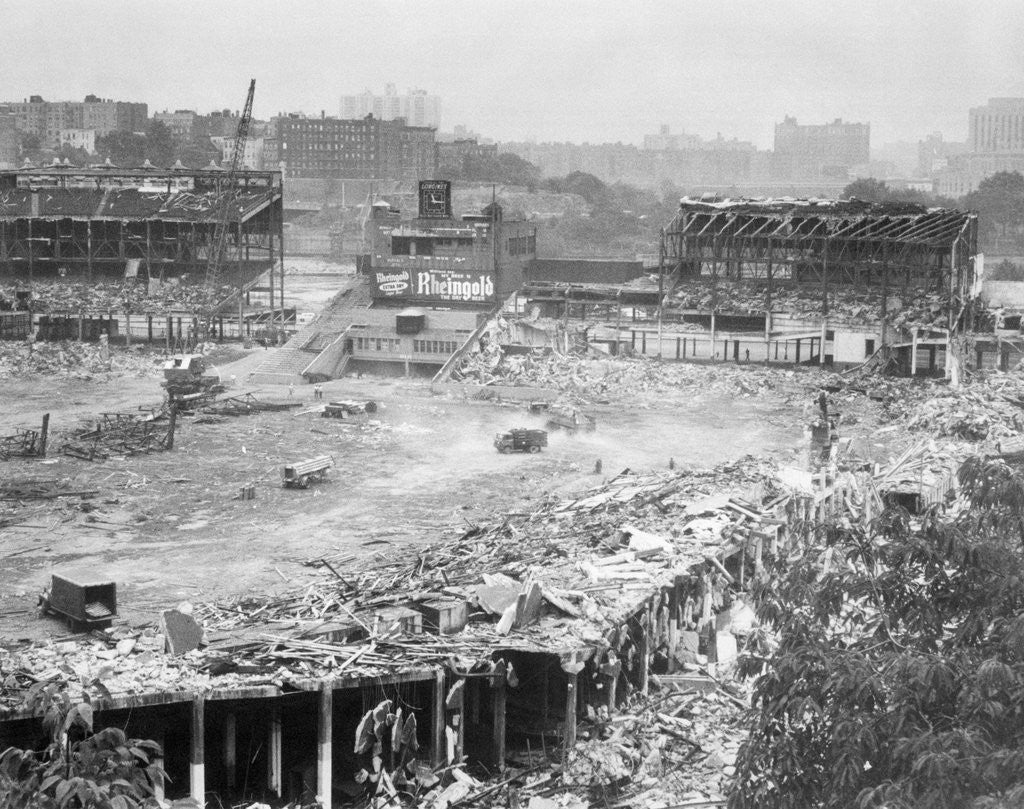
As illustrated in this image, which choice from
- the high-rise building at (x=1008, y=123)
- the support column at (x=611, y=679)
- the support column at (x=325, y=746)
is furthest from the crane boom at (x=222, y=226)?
the high-rise building at (x=1008, y=123)

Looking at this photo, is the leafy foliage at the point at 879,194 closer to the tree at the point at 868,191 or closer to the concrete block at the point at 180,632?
the tree at the point at 868,191

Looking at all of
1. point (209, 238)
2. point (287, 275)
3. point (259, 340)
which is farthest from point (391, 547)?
point (287, 275)

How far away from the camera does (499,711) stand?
25203 mm

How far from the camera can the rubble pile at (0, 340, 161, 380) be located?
74438 millimetres

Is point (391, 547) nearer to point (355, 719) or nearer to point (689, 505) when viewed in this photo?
point (689, 505)

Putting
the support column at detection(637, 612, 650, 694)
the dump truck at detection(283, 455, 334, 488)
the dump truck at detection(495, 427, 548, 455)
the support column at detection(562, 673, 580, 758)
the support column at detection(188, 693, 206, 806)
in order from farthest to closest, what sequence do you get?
the dump truck at detection(495, 427, 548, 455), the dump truck at detection(283, 455, 334, 488), the support column at detection(637, 612, 650, 694), the support column at detection(562, 673, 580, 758), the support column at detection(188, 693, 206, 806)

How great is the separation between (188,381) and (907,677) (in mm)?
54199

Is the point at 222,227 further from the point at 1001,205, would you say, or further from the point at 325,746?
the point at 1001,205

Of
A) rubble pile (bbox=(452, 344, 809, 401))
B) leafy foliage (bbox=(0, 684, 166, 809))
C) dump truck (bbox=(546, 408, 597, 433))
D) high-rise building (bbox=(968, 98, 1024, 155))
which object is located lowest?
dump truck (bbox=(546, 408, 597, 433))

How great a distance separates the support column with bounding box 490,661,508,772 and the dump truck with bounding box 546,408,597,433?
34083 mm

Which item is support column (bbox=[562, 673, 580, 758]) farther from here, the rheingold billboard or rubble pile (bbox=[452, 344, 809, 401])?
the rheingold billboard

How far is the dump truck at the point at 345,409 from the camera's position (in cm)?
6278

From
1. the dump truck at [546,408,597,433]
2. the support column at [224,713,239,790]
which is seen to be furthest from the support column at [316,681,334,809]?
the dump truck at [546,408,597,433]

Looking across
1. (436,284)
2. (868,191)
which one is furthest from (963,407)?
(868,191)
